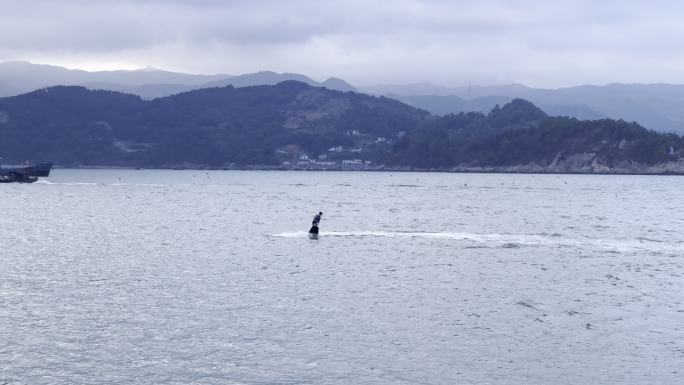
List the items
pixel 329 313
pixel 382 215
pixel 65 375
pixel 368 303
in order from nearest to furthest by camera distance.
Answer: pixel 65 375, pixel 329 313, pixel 368 303, pixel 382 215

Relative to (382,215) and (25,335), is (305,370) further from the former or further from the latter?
(382,215)

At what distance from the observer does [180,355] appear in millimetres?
30062

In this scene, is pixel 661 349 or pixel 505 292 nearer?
pixel 661 349

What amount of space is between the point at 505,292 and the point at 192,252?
89.4 feet

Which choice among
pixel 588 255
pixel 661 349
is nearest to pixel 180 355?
pixel 661 349

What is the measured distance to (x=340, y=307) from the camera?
131ft

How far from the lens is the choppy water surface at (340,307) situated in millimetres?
28812

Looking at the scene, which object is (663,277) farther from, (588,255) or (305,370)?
(305,370)

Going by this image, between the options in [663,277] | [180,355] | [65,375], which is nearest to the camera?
[65,375]

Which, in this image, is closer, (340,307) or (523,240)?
(340,307)

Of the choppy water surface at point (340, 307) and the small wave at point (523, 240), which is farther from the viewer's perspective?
the small wave at point (523, 240)

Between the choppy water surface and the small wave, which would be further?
the small wave

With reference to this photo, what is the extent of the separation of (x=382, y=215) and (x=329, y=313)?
70.4 m

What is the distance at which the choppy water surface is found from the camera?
28.8 m
